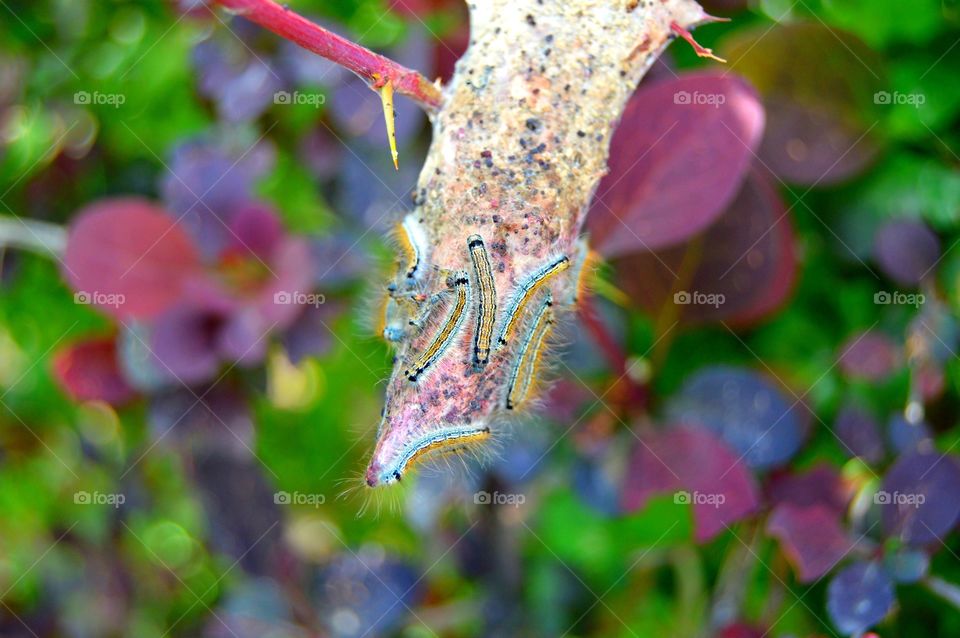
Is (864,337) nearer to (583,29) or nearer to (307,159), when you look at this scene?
(583,29)

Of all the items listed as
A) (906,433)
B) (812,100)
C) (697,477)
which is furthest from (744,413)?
(812,100)

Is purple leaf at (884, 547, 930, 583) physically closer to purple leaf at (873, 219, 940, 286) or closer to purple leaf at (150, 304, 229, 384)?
purple leaf at (873, 219, 940, 286)

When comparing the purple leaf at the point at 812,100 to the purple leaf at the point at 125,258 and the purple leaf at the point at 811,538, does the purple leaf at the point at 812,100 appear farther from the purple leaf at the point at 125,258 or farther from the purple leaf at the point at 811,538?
the purple leaf at the point at 125,258

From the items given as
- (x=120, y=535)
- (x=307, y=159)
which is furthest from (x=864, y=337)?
(x=120, y=535)

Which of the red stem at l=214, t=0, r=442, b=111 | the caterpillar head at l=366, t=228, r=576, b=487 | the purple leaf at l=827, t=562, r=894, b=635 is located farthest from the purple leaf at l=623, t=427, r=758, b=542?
the red stem at l=214, t=0, r=442, b=111

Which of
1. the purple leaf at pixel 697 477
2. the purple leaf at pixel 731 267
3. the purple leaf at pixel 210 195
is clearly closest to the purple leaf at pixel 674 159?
the purple leaf at pixel 731 267

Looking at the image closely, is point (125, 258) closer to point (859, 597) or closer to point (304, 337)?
point (304, 337)
